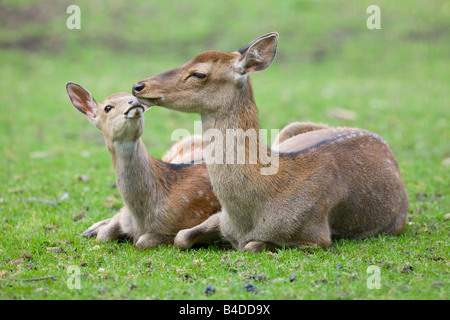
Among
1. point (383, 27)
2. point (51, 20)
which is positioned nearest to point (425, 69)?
point (383, 27)

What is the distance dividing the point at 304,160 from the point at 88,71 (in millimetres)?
14660

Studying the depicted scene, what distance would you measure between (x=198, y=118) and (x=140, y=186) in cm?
779

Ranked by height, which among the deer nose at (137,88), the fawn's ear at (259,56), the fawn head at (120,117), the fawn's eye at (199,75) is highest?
the fawn's ear at (259,56)

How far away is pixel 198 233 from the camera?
6734mm

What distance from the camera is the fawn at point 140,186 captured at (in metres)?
6.79

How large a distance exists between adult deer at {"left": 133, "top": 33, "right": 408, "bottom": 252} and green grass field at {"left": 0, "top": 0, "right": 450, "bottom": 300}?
0.72ft

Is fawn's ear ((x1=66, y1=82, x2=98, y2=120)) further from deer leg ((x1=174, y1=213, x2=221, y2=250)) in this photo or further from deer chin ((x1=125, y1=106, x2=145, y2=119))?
deer leg ((x1=174, y1=213, x2=221, y2=250))

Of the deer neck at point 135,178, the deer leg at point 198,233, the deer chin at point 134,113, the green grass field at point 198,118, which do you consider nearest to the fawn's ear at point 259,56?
the deer chin at point 134,113

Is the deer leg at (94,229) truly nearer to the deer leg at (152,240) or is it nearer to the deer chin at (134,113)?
the deer leg at (152,240)

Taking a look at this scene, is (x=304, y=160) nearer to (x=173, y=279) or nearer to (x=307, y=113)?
(x=173, y=279)

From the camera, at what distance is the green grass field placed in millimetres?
5676

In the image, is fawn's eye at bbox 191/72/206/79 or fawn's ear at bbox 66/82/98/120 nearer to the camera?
fawn's eye at bbox 191/72/206/79

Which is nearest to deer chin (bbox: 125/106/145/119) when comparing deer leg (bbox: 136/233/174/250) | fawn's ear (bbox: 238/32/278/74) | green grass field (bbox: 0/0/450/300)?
fawn's ear (bbox: 238/32/278/74)

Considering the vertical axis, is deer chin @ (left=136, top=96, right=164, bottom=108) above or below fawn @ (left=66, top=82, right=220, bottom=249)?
above
